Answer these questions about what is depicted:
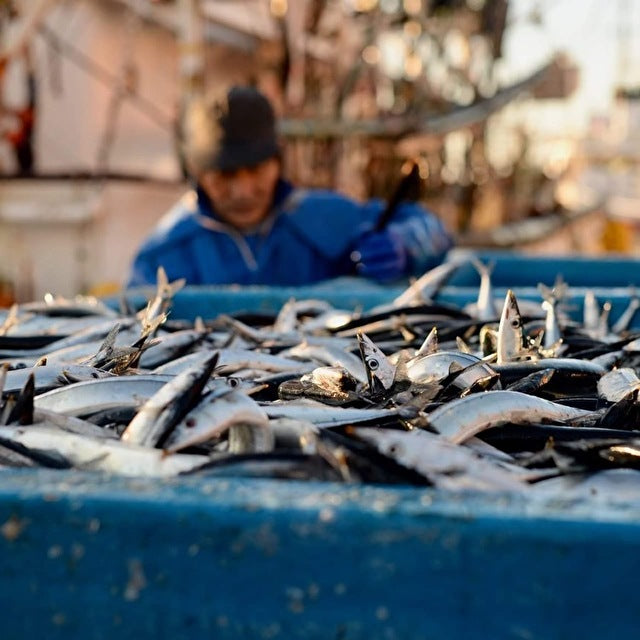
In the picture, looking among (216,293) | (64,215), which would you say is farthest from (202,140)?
(64,215)


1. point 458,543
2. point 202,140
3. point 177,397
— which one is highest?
point 202,140

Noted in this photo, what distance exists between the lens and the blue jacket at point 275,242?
592 centimetres

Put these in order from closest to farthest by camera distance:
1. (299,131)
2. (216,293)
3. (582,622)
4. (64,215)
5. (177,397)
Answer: (582,622), (177,397), (216,293), (64,215), (299,131)

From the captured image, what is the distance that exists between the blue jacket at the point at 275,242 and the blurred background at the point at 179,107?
57cm

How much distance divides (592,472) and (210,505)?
71cm

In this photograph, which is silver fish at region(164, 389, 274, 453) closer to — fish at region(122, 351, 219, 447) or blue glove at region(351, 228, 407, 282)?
fish at region(122, 351, 219, 447)

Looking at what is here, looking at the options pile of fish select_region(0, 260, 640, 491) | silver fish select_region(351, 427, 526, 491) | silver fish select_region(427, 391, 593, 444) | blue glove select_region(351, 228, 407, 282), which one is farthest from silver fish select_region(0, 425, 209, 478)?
blue glove select_region(351, 228, 407, 282)

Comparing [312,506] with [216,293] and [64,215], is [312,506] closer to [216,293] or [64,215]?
[216,293]

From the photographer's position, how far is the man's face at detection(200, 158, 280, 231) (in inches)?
225

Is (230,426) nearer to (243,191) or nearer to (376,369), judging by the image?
(376,369)

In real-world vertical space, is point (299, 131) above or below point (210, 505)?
above

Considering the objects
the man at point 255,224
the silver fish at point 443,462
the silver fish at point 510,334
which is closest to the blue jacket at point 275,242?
the man at point 255,224

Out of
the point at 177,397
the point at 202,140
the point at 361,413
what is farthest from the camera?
the point at 202,140

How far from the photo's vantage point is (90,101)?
960 cm
